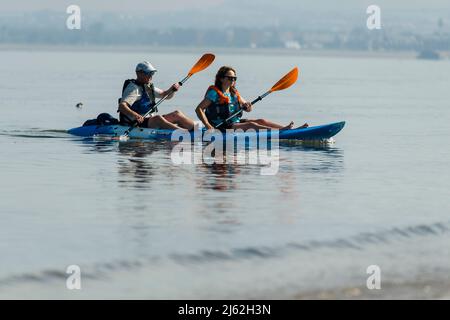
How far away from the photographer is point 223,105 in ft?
72.1

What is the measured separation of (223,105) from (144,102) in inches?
64.1

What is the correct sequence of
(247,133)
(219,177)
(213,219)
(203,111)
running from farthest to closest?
(247,133) < (203,111) < (219,177) < (213,219)

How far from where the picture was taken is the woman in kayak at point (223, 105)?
21.6 m

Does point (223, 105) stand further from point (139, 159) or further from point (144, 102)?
point (139, 159)

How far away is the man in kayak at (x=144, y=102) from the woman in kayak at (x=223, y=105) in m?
0.61

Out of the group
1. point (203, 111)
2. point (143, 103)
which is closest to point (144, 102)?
point (143, 103)

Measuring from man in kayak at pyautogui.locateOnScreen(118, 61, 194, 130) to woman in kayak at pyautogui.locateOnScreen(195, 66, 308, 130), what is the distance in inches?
23.9

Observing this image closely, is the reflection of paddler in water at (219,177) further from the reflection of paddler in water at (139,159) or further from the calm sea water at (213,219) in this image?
the reflection of paddler in water at (139,159)

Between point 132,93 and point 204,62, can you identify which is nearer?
point 132,93

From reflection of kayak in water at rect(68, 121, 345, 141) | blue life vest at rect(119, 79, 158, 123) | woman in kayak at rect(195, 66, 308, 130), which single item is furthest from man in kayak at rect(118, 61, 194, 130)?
woman in kayak at rect(195, 66, 308, 130)

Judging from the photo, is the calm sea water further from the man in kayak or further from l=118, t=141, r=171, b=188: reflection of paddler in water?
the man in kayak

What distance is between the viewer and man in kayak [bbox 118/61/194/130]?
2228 centimetres

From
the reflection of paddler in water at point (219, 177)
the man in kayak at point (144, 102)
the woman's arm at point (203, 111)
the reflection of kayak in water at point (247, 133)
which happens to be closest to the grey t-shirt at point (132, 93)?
the man in kayak at point (144, 102)
